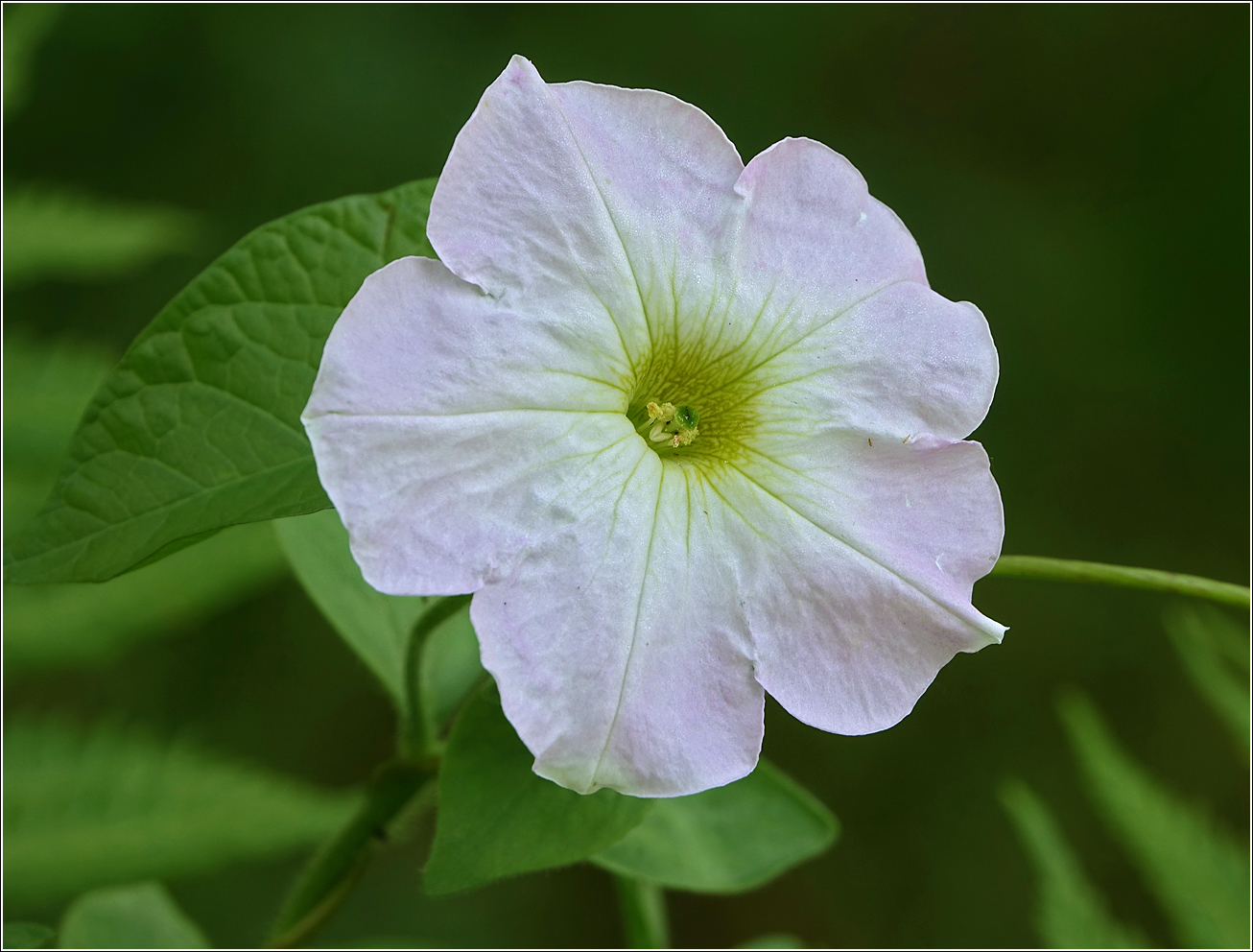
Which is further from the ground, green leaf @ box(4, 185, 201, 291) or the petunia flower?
the petunia flower

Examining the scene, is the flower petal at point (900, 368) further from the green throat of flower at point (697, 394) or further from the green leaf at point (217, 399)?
the green leaf at point (217, 399)

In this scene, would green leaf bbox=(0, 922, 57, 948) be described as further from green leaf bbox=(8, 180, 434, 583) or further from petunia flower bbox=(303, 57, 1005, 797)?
petunia flower bbox=(303, 57, 1005, 797)

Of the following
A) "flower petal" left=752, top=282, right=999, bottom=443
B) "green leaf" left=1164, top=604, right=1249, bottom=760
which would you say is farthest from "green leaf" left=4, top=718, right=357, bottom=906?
"green leaf" left=1164, top=604, right=1249, bottom=760

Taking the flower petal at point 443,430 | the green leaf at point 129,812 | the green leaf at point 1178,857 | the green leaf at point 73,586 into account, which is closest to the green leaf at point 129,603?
the green leaf at point 73,586

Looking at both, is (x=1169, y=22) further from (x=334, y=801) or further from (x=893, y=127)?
(x=334, y=801)

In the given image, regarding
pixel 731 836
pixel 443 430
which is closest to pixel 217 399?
pixel 443 430

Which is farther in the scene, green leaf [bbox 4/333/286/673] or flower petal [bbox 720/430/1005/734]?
green leaf [bbox 4/333/286/673]

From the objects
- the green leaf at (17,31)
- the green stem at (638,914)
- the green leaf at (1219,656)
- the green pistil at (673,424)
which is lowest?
the green stem at (638,914)

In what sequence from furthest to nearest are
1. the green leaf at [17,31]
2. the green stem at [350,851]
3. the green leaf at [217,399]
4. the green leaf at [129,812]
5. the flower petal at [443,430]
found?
the green leaf at [129,812]
the green leaf at [17,31]
the green stem at [350,851]
the green leaf at [217,399]
the flower petal at [443,430]
